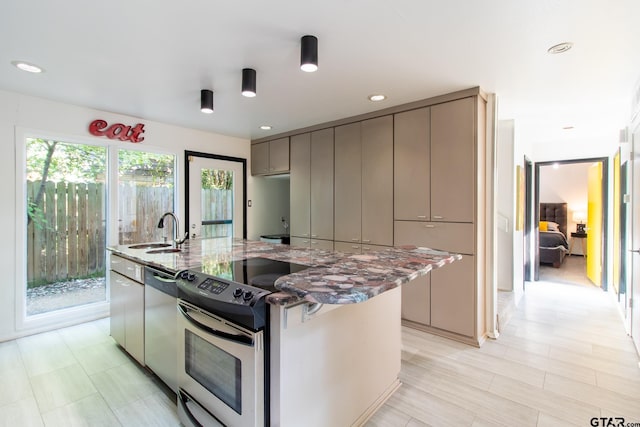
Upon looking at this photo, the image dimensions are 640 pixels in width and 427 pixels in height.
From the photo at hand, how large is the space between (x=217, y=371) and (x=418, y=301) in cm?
230

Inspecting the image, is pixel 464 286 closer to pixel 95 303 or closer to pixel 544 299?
pixel 544 299

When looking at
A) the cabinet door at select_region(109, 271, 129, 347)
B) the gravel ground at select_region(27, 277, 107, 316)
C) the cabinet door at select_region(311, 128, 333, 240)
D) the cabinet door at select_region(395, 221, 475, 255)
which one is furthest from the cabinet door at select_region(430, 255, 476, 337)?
the gravel ground at select_region(27, 277, 107, 316)

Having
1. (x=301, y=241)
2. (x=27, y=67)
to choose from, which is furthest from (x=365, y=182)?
(x=27, y=67)

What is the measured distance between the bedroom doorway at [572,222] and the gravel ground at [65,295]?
661 centimetres

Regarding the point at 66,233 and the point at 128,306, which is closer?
the point at 128,306

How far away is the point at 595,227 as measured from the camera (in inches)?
201

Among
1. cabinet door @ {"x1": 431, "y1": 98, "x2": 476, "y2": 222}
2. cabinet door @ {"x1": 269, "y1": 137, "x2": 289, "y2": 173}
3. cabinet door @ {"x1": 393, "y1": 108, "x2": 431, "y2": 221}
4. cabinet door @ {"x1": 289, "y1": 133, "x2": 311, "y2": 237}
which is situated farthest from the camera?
cabinet door @ {"x1": 269, "y1": 137, "x2": 289, "y2": 173}

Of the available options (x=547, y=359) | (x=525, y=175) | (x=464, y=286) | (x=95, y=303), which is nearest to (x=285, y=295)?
(x=464, y=286)

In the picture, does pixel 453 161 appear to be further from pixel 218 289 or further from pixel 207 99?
pixel 218 289

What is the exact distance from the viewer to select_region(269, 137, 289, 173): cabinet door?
4586mm

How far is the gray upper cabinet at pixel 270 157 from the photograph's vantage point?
4.61 meters

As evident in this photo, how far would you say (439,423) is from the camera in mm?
1844

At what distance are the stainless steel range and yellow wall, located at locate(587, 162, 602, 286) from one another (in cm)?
549

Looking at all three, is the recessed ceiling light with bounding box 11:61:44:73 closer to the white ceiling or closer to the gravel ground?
the white ceiling
